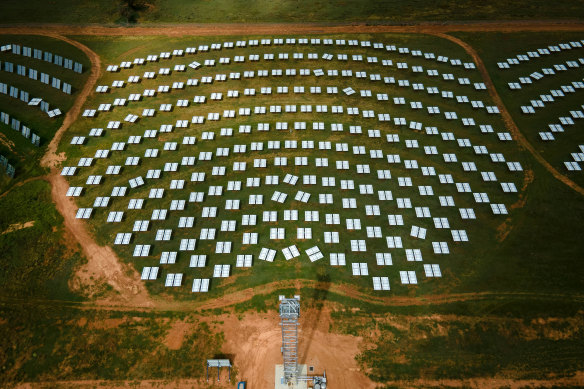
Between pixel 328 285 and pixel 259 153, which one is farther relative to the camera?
pixel 259 153

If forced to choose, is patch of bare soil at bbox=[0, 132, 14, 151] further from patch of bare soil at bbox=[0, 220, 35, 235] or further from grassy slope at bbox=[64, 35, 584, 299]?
patch of bare soil at bbox=[0, 220, 35, 235]

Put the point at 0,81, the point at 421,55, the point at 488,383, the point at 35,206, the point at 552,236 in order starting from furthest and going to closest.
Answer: the point at 421,55 → the point at 0,81 → the point at 35,206 → the point at 552,236 → the point at 488,383

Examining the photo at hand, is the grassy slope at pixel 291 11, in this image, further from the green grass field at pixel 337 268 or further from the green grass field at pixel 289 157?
the green grass field at pixel 337 268

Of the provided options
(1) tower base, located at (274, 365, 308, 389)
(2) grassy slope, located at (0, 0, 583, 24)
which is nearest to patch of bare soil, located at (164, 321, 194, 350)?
(1) tower base, located at (274, 365, 308, 389)

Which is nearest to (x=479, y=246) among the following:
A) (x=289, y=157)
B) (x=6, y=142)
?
(x=289, y=157)

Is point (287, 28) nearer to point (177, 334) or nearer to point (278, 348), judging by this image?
point (177, 334)

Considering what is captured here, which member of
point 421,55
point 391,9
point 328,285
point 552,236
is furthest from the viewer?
point 391,9

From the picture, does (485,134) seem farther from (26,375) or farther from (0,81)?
(0,81)

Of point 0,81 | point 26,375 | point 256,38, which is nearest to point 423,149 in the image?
point 256,38
